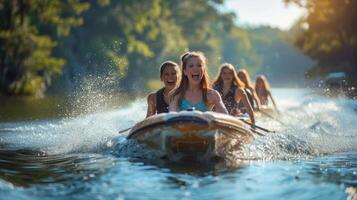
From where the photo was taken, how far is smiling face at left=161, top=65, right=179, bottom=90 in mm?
9641

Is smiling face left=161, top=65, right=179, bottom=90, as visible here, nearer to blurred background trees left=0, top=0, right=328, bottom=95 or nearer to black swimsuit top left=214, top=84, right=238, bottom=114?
blurred background trees left=0, top=0, right=328, bottom=95

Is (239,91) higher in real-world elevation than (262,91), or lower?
lower

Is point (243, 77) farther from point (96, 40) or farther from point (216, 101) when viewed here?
point (96, 40)

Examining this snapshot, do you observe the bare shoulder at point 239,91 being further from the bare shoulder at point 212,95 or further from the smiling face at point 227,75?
the bare shoulder at point 212,95

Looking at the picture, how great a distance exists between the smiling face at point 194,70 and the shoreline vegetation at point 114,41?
283 inches

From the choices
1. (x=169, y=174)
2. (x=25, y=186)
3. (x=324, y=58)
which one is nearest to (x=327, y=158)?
(x=169, y=174)

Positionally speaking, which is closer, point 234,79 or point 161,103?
point 161,103

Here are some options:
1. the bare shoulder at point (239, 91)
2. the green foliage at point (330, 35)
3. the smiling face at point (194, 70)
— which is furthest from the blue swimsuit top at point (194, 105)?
the green foliage at point (330, 35)

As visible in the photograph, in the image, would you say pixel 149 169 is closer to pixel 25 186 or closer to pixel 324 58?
pixel 25 186

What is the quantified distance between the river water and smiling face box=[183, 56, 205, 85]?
3.81ft

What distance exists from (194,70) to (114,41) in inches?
1286

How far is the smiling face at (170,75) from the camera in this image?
31.6 ft

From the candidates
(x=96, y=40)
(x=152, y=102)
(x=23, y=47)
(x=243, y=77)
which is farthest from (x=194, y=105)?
(x=96, y=40)

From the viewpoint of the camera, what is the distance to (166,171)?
7.07 m
